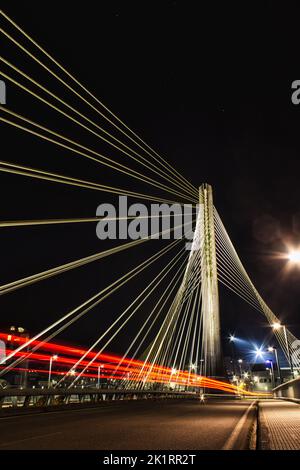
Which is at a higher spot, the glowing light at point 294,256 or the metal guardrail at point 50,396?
the glowing light at point 294,256

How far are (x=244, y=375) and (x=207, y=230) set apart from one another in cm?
8086

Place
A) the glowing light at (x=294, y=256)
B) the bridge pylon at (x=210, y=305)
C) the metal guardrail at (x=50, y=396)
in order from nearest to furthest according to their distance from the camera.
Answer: the glowing light at (x=294, y=256) < the metal guardrail at (x=50, y=396) < the bridge pylon at (x=210, y=305)

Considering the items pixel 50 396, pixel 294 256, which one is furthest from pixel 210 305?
pixel 294 256

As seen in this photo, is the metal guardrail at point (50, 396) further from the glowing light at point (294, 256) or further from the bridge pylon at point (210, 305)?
the bridge pylon at point (210, 305)

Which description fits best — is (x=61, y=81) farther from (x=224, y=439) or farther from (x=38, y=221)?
(x=224, y=439)

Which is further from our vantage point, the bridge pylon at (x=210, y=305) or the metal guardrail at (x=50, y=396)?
the bridge pylon at (x=210, y=305)

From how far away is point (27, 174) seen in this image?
11.9 m

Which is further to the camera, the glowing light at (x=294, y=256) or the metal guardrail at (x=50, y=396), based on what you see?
the metal guardrail at (x=50, y=396)

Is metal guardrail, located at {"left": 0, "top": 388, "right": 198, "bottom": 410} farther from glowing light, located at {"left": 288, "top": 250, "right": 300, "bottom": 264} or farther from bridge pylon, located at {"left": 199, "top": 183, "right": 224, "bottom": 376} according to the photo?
bridge pylon, located at {"left": 199, "top": 183, "right": 224, "bottom": 376}

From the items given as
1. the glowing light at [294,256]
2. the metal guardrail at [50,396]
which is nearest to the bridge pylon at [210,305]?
the metal guardrail at [50,396]

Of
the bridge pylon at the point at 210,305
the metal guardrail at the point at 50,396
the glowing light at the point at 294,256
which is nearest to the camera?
the glowing light at the point at 294,256


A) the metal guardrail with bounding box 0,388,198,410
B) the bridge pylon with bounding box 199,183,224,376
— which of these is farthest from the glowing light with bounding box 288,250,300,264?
the bridge pylon with bounding box 199,183,224,376
